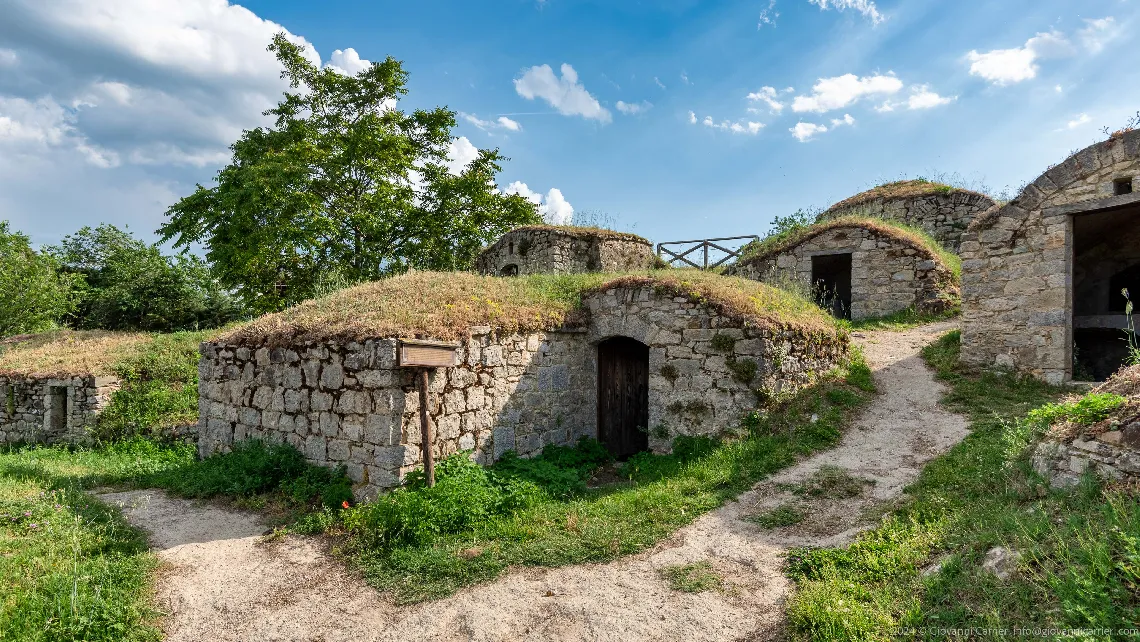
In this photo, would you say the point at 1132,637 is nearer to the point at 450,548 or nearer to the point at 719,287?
the point at 450,548

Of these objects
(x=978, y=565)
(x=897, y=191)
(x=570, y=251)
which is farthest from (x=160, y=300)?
(x=897, y=191)

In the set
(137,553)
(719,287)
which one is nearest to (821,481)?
(719,287)

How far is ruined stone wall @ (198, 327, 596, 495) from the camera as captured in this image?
21.7 ft

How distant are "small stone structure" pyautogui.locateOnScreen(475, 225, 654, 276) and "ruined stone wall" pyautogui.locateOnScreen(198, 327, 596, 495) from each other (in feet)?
25.1

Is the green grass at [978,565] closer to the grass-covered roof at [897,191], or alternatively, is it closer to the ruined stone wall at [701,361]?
the ruined stone wall at [701,361]

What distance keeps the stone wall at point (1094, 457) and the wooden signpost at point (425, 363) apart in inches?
230

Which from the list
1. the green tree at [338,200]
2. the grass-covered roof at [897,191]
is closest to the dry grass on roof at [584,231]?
the green tree at [338,200]

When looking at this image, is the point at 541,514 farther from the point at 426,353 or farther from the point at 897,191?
the point at 897,191

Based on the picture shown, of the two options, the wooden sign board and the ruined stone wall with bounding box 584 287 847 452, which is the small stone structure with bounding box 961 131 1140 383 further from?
the wooden sign board

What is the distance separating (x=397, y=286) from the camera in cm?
859

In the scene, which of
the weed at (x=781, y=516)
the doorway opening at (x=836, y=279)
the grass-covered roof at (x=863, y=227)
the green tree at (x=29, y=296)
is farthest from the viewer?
the green tree at (x=29, y=296)

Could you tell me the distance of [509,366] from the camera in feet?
26.4

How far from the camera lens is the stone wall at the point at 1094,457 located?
4090mm

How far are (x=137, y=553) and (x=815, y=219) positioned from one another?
20.9 meters
